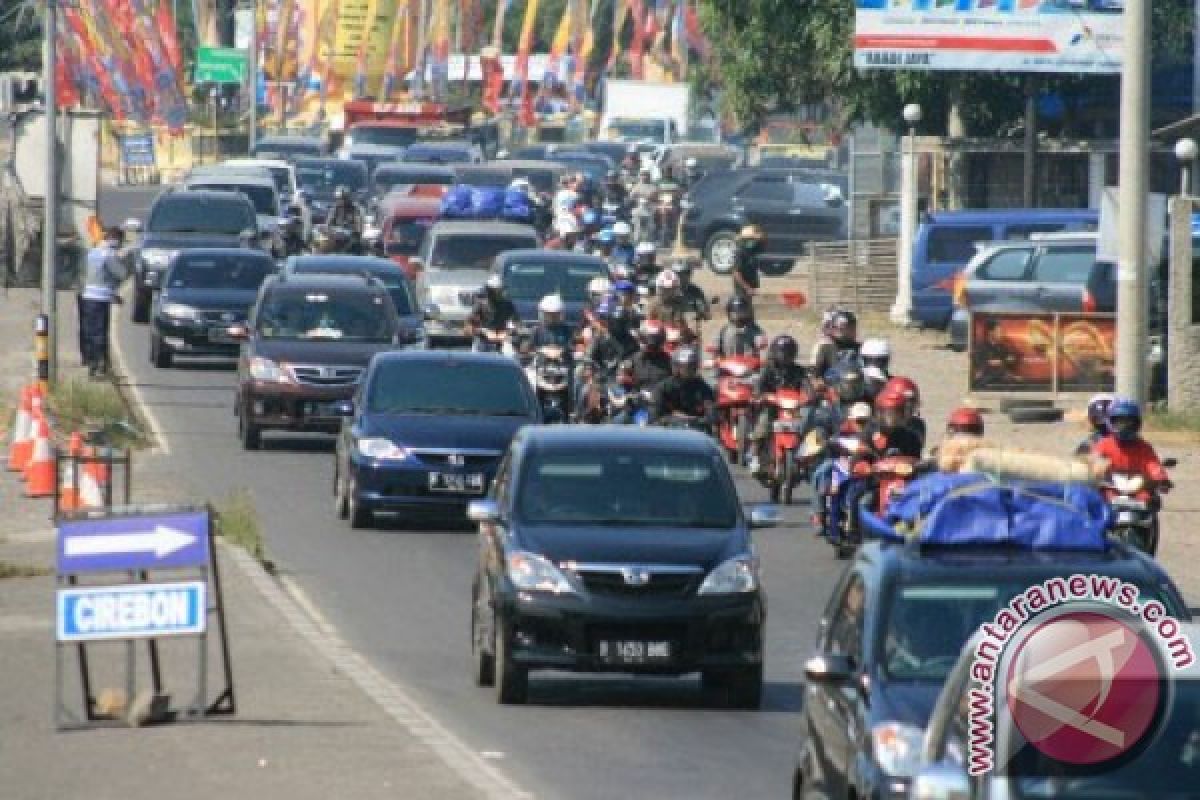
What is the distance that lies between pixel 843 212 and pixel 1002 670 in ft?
176

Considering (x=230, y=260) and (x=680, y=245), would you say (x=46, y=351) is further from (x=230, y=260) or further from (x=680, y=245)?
(x=680, y=245)

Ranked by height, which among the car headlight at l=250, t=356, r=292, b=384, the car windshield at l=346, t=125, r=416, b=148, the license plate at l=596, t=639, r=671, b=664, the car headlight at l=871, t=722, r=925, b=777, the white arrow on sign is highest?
the car windshield at l=346, t=125, r=416, b=148

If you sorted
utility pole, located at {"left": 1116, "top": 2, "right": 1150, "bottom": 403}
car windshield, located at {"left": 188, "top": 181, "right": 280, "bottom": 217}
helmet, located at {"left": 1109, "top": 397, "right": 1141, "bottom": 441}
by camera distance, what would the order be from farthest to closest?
car windshield, located at {"left": 188, "top": 181, "right": 280, "bottom": 217} < utility pole, located at {"left": 1116, "top": 2, "right": 1150, "bottom": 403} < helmet, located at {"left": 1109, "top": 397, "right": 1141, "bottom": 441}

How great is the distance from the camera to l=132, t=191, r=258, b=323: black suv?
49469 mm

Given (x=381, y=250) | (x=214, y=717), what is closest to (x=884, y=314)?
(x=381, y=250)

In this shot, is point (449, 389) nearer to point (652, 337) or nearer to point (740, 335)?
point (652, 337)

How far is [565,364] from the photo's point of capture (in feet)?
113

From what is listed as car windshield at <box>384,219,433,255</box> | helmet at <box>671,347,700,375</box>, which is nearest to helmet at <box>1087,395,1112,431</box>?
helmet at <box>671,347,700,375</box>

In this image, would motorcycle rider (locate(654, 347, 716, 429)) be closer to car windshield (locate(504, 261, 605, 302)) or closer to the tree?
car windshield (locate(504, 261, 605, 302))

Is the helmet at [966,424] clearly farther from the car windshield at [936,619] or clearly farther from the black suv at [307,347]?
the black suv at [307,347]

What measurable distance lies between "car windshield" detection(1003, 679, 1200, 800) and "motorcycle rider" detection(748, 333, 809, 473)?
2094cm

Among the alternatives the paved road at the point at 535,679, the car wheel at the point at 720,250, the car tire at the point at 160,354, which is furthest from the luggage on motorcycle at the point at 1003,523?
the car wheel at the point at 720,250

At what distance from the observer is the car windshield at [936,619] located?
1252 cm

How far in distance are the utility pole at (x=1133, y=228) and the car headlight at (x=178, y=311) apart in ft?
54.3
